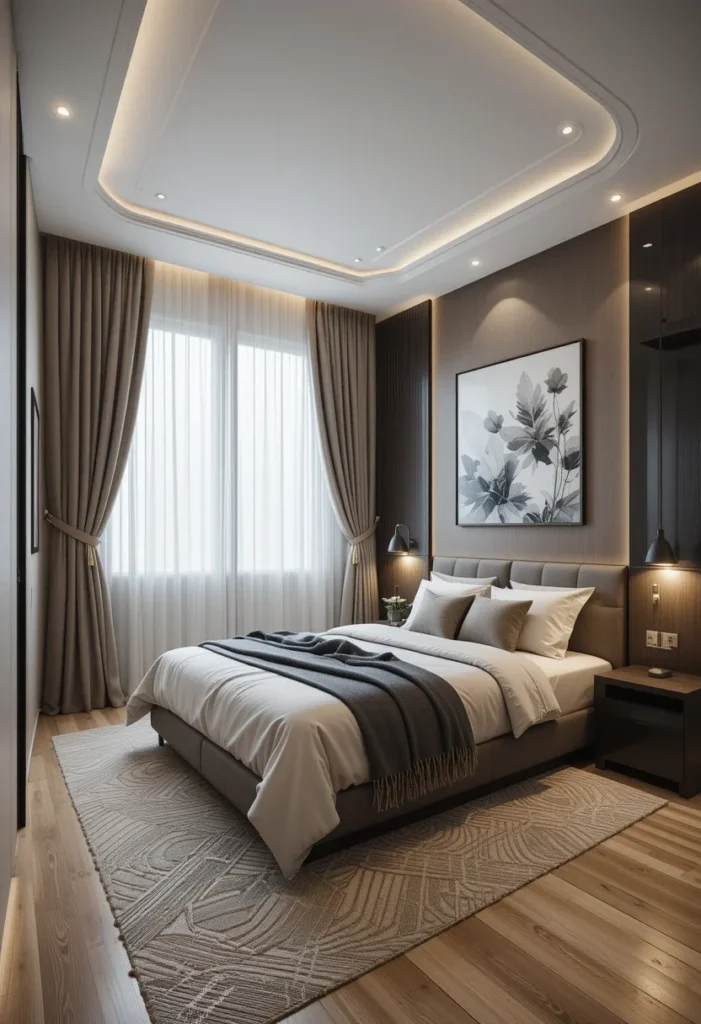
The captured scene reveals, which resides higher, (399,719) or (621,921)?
(399,719)

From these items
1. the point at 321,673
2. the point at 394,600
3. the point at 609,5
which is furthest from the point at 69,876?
the point at 609,5

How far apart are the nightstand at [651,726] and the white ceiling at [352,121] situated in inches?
104

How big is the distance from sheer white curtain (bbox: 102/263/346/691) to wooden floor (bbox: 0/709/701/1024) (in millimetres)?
2341

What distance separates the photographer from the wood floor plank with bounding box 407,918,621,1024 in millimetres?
1603

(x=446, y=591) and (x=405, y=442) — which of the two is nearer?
(x=446, y=591)

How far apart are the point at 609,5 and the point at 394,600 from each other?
3.67 m

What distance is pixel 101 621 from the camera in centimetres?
425

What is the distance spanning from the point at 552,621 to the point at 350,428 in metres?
2.62

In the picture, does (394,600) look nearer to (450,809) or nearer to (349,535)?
(349,535)

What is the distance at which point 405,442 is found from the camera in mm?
5340

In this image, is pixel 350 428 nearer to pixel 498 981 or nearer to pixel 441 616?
pixel 441 616

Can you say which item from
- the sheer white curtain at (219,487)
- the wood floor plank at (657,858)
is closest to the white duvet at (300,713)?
the wood floor plank at (657,858)

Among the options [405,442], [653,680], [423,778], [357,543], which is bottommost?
[423,778]

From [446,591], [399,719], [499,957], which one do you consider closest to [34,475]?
[399,719]
